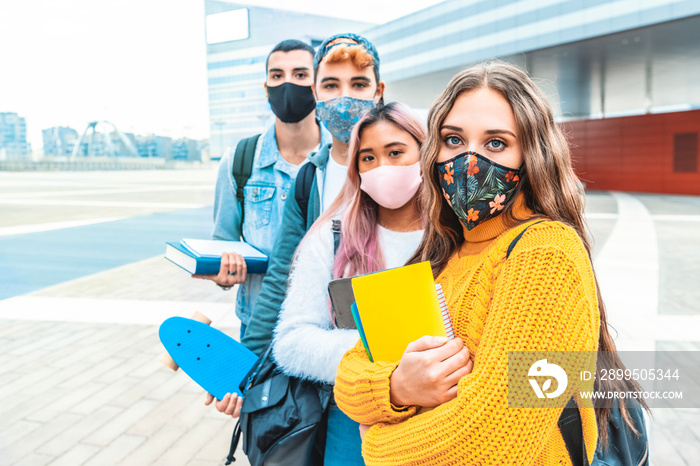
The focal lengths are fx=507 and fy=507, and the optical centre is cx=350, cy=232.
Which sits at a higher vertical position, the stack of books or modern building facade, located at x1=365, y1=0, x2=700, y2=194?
modern building facade, located at x1=365, y1=0, x2=700, y2=194

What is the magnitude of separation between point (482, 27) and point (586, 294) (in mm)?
24667

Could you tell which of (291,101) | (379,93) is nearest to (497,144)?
(379,93)

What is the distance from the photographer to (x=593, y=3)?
17.6 metres

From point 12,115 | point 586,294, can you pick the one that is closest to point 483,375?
point 586,294

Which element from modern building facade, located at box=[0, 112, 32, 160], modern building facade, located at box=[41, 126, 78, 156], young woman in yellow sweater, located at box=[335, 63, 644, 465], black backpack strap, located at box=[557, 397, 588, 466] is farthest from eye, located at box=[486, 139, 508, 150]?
modern building facade, located at box=[41, 126, 78, 156]

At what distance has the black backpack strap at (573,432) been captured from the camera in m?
0.92

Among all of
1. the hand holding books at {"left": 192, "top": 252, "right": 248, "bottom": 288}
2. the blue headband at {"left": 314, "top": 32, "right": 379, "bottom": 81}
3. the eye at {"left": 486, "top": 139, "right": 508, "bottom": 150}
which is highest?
the blue headband at {"left": 314, "top": 32, "right": 379, "bottom": 81}

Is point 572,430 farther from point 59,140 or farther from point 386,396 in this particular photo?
point 59,140

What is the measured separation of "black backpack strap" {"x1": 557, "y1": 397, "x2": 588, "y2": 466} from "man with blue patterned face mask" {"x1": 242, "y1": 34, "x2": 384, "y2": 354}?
100cm

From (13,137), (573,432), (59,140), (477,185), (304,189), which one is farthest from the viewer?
(59,140)

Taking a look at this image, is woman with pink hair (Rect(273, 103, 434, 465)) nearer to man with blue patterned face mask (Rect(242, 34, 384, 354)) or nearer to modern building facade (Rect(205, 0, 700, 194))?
man with blue patterned face mask (Rect(242, 34, 384, 354))

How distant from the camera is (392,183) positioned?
5.06 feet

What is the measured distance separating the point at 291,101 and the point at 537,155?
56.7 inches

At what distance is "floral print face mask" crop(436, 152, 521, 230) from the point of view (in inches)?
40.2
